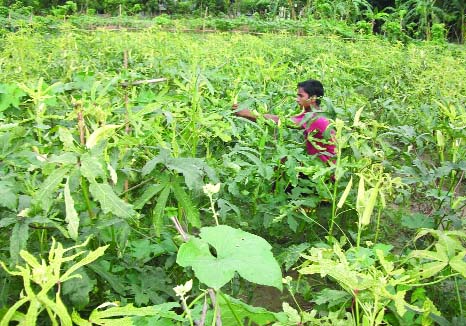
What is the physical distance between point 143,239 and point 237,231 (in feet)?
2.71

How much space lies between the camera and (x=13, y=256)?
1.31 meters

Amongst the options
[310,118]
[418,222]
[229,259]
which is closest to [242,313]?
[229,259]

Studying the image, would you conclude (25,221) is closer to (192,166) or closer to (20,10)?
(192,166)

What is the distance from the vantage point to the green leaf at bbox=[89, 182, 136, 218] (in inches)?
51.4

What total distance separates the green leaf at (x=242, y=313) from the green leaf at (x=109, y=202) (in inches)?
13.2

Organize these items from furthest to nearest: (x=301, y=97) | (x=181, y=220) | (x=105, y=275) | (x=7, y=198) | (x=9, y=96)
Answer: (x=301, y=97) → (x=9, y=96) → (x=181, y=220) → (x=105, y=275) → (x=7, y=198)

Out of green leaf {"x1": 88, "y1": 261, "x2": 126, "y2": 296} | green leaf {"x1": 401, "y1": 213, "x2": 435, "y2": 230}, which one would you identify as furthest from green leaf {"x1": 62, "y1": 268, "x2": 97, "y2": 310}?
green leaf {"x1": 401, "y1": 213, "x2": 435, "y2": 230}

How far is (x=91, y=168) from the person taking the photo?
1.32 meters

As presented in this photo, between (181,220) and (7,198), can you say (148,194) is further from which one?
(7,198)

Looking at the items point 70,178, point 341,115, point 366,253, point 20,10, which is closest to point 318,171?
point 366,253

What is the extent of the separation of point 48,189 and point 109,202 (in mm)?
162

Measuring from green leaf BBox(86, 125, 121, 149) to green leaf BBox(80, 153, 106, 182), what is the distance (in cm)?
6

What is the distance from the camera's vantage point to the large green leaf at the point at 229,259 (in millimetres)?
1162

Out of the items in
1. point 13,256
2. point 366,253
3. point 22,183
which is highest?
point 22,183
